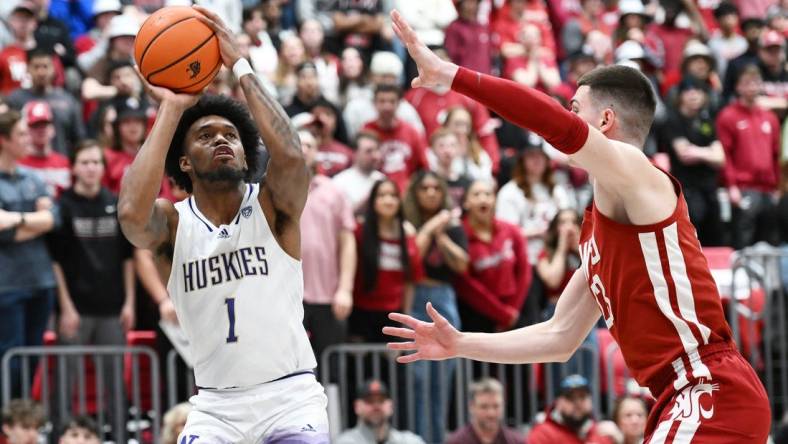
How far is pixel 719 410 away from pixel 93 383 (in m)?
7.23

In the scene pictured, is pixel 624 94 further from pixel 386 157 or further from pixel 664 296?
pixel 386 157

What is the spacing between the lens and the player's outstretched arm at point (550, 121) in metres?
5.62

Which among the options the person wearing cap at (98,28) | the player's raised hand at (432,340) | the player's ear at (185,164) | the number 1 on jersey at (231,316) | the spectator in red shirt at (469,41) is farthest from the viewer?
the spectator in red shirt at (469,41)

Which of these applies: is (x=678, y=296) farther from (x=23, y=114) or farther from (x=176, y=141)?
(x=23, y=114)

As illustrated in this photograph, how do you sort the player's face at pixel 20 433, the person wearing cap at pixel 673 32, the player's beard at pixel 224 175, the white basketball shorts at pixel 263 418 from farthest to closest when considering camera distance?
the person wearing cap at pixel 673 32 → the player's face at pixel 20 433 → the player's beard at pixel 224 175 → the white basketball shorts at pixel 263 418

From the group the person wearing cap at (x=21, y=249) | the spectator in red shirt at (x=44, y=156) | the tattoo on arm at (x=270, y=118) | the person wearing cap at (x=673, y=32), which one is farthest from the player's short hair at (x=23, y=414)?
the person wearing cap at (x=673, y=32)

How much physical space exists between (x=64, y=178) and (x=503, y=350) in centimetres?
701

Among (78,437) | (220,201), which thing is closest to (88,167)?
(78,437)

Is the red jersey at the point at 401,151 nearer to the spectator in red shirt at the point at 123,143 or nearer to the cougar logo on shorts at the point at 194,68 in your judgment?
the spectator in red shirt at the point at 123,143

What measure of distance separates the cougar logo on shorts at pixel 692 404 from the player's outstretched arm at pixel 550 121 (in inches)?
34.4

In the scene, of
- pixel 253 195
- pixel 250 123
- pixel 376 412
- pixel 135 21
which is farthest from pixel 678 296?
pixel 135 21

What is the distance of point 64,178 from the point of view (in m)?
12.7

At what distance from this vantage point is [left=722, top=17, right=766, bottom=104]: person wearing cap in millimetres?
18266

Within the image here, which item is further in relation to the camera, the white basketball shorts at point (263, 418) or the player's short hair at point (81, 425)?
the player's short hair at point (81, 425)
